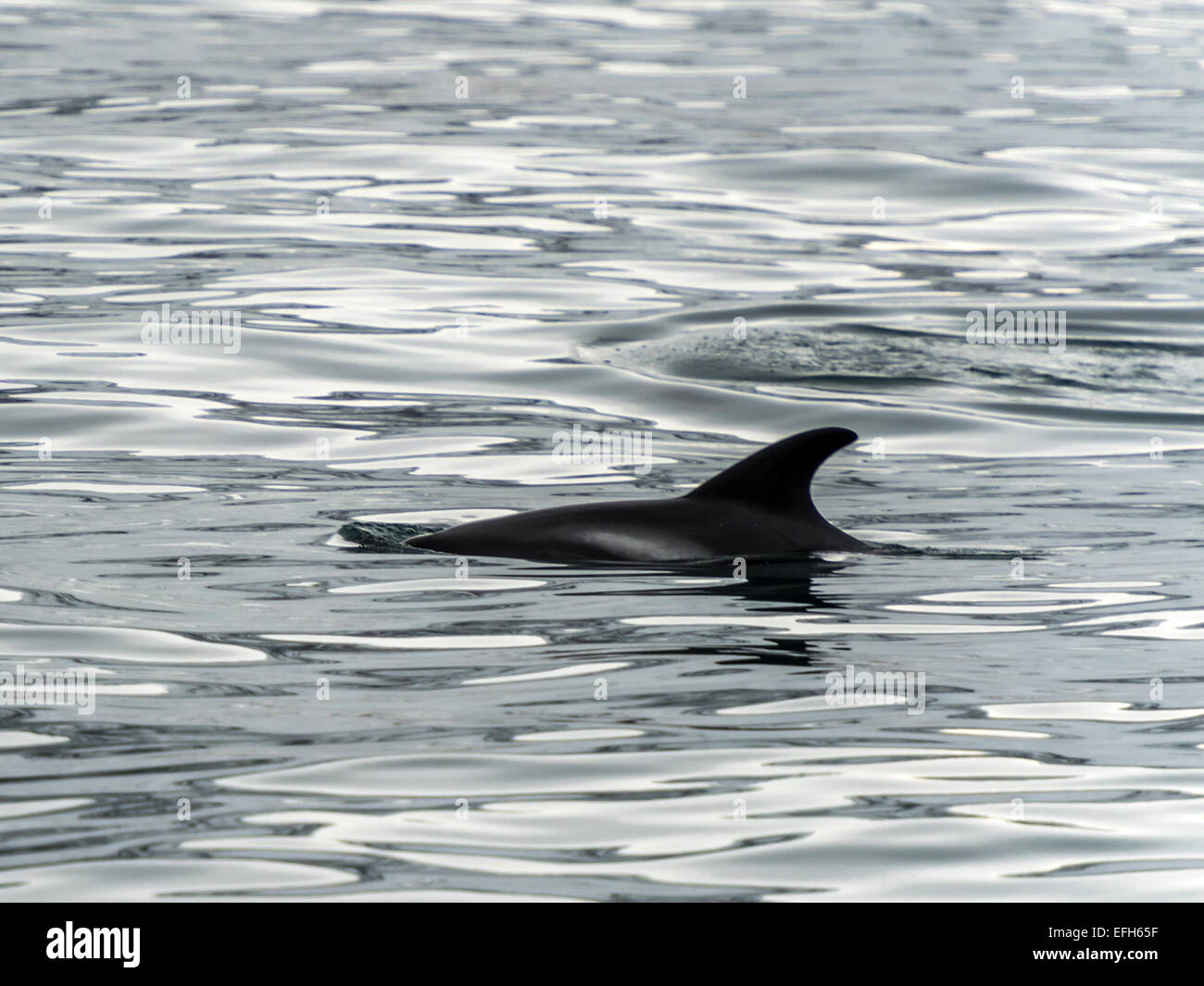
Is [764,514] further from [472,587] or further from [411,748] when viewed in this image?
[411,748]

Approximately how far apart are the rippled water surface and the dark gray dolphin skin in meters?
0.20

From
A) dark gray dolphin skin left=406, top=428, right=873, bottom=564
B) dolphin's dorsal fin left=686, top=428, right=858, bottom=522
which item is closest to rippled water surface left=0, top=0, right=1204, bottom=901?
dark gray dolphin skin left=406, top=428, right=873, bottom=564

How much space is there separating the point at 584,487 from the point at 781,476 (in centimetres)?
247

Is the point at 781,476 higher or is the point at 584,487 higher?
the point at 781,476

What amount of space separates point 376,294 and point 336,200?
17.7 feet

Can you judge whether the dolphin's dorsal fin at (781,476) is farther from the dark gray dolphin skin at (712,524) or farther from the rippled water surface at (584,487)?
the rippled water surface at (584,487)

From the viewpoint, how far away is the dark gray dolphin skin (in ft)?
28.5

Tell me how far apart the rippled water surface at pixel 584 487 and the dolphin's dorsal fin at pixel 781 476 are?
0.53 meters

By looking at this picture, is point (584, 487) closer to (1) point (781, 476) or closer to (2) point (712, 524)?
(2) point (712, 524)

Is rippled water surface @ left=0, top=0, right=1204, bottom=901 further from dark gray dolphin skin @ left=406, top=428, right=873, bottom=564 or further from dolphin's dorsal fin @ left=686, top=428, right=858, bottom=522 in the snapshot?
dolphin's dorsal fin @ left=686, top=428, right=858, bottom=522

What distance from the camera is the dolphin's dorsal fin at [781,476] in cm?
855

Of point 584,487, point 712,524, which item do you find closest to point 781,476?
point 712,524

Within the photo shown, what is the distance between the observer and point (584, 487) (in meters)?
11.0

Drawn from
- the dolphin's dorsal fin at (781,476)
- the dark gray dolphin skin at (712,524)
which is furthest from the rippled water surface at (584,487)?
the dolphin's dorsal fin at (781,476)
